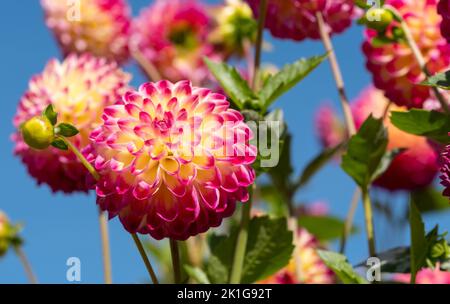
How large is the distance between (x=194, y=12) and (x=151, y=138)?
1.41 metres

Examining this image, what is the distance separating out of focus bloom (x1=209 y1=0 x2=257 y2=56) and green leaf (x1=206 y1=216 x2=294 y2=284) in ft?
2.20

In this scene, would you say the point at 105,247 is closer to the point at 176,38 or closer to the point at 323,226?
the point at 323,226

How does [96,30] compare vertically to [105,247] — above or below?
above

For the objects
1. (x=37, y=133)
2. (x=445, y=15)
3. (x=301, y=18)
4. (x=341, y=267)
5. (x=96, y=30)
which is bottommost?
(x=341, y=267)

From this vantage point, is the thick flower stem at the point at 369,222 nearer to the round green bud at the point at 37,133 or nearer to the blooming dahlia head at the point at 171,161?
the blooming dahlia head at the point at 171,161

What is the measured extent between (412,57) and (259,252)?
0.32 meters

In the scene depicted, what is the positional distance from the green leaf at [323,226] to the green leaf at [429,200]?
217mm

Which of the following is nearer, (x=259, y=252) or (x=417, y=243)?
(x=417, y=243)

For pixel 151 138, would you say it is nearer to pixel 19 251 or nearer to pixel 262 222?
pixel 262 222

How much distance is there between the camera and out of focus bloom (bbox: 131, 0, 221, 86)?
185cm

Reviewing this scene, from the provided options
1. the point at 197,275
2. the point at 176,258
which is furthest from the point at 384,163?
the point at 176,258

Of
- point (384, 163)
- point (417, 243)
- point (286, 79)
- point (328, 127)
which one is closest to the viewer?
point (417, 243)

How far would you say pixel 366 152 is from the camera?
0.95 m

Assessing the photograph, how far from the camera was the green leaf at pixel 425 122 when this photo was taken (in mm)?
834
